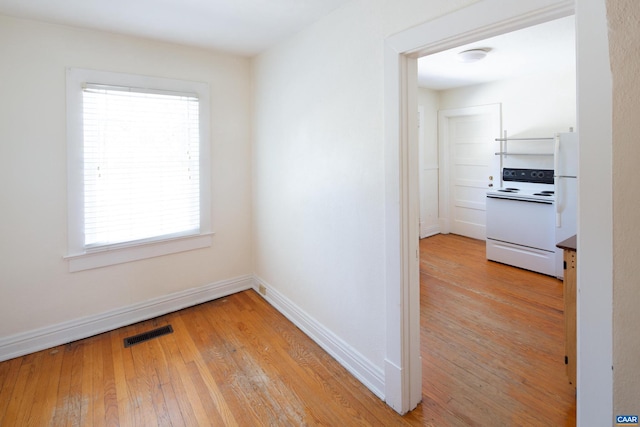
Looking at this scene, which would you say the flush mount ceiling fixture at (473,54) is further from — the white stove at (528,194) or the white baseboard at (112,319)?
the white baseboard at (112,319)

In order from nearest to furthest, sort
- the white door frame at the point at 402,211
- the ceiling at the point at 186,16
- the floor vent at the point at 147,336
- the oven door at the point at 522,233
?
the white door frame at the point at 402,211, the ceiling at the point at 186,16, the floor vent at the point at 147,336, the oven door at the point at 522,233

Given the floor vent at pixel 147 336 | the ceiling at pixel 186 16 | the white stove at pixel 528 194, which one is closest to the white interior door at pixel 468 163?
the white stove at pixel 528 194

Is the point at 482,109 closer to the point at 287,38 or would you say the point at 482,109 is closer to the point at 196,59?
the point at 287,38

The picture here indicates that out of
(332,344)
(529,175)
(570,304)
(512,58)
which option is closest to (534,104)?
(529,175)

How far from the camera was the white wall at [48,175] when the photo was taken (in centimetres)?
233

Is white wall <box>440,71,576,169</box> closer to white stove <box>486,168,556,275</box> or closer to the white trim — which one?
white stove <box>486,168,556,275</box>

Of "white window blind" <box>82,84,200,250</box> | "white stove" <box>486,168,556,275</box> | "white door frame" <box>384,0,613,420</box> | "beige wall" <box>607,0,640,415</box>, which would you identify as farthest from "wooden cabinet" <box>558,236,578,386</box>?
"white window blind" <box>82,84,200,250</box>

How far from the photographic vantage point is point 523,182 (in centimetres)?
474

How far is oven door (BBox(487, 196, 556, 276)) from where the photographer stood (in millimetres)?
3871

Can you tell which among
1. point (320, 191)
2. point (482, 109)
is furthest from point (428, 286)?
point (482, 109)

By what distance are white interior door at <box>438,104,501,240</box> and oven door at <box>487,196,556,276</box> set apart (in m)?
1.04

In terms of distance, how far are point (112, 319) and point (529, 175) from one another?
523 centimetres

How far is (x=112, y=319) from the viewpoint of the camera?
2816 millimetres

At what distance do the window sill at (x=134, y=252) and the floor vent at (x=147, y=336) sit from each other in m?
0.64
